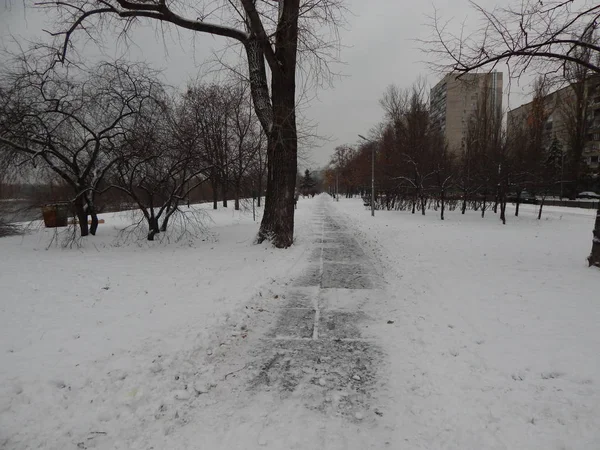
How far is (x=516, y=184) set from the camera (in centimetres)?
2138

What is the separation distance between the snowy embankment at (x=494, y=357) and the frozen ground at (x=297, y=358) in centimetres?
2

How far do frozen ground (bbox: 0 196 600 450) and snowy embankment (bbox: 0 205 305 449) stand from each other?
21 millimetres

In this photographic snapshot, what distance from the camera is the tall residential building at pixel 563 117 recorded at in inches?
338

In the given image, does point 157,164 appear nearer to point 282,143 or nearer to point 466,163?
point 282,143

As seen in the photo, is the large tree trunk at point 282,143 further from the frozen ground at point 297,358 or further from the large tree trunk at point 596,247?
the large tree trunk at point 596,247

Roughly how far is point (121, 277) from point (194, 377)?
4.51 m

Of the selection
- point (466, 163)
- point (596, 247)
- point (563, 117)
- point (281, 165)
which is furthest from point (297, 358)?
point (563, 117)

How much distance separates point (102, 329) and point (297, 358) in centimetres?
268

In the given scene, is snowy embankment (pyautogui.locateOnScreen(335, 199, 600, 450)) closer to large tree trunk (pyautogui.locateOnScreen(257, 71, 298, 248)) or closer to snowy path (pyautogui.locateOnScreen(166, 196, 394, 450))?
A: snowy path (pyautogui.locateOnScreen(166, 196, 394, 450))

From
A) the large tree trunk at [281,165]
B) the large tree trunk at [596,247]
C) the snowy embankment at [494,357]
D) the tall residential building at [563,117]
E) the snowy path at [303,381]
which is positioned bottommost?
the snowy path at [303,381]

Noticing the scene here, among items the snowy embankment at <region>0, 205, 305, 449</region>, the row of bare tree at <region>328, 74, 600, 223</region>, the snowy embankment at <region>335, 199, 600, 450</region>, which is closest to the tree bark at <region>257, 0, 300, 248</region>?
the snowy embankment at <region>0, 205, 305, 449</region>

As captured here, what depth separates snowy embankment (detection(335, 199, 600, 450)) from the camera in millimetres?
2727

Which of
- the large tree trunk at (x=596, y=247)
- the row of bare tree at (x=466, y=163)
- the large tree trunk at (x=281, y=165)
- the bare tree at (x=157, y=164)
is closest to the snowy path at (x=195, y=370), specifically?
the large tree trunk at (x=281, y=165)

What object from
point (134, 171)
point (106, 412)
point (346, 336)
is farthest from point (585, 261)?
point (134, 171)
